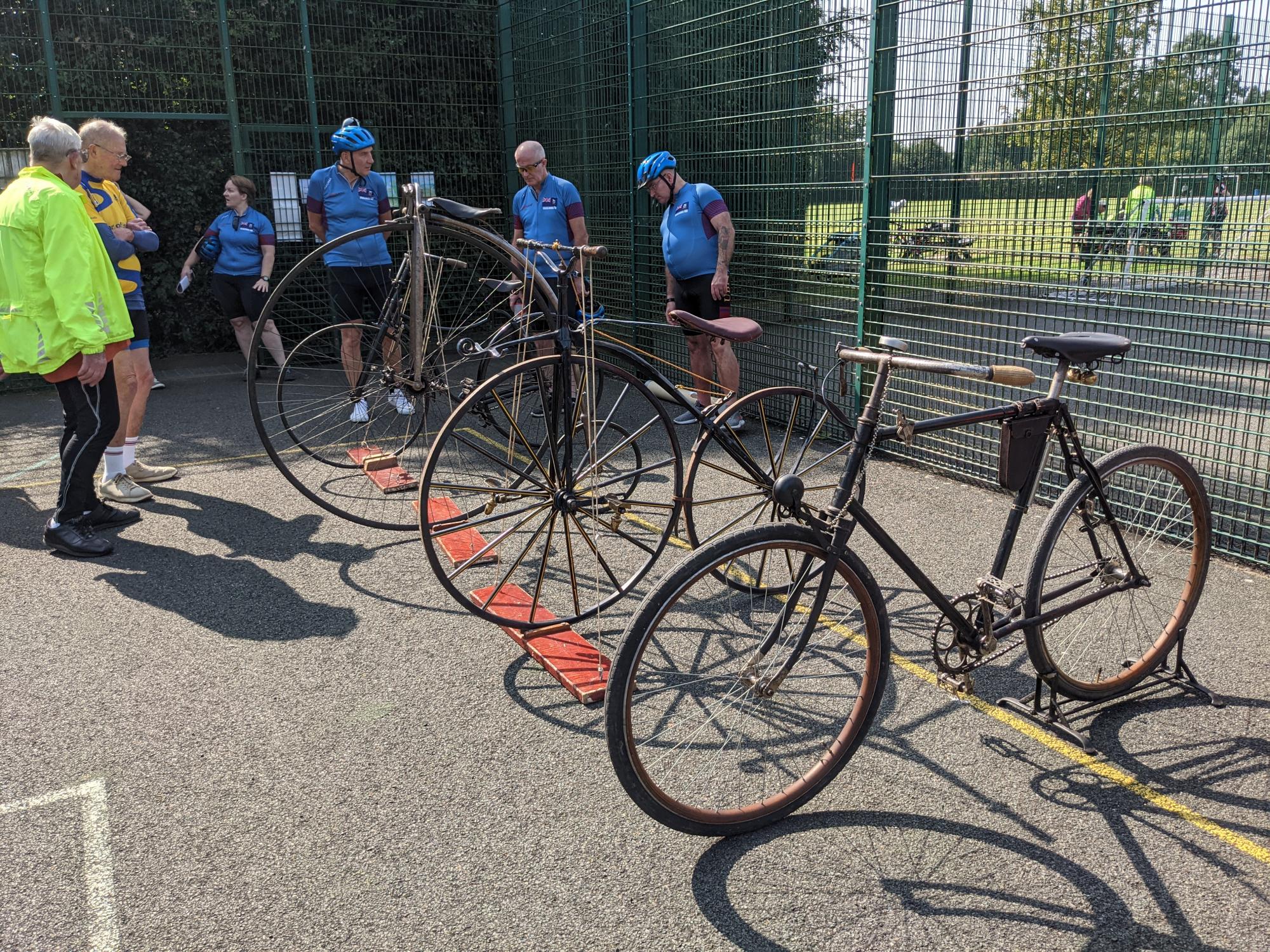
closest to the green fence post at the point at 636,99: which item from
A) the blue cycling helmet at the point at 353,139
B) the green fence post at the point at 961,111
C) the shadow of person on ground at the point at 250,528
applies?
the blue cycling helmet at the point at 353,139

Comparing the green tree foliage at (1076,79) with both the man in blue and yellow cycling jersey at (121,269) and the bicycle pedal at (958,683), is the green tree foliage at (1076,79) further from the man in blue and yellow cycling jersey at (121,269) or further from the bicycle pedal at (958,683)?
the man in blue and yellow cycling jersey at (121,269)

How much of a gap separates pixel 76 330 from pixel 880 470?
14.7ft

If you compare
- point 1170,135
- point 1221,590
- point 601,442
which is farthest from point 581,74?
point 1221,590

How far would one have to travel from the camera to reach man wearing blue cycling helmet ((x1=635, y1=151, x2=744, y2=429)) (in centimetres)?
677

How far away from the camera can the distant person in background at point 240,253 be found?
9086mm

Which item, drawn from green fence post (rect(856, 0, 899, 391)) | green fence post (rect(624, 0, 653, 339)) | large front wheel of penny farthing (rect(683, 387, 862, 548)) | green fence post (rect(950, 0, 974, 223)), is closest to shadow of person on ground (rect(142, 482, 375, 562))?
large front wheel of penny farthing (rect(683, 387, 862, 548))

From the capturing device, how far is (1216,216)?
4750mm

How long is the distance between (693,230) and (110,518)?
406cm

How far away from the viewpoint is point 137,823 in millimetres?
2848

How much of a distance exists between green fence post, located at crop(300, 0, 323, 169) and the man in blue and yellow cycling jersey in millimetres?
4027

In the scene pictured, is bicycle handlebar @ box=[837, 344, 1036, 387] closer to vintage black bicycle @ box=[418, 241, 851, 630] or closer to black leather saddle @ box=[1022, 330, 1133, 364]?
black leather saddle @ box=[1022, 330, 1133, 364]

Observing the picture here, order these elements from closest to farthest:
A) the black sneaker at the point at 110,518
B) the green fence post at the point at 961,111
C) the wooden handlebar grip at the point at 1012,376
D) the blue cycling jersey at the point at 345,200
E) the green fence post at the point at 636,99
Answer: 1. the wooden handlebar grip at the point at 1012,376
2. the black sneaker at the point at 110,518
3. the green fence post at the point at 961,111
4. the blue cycling jersey at the point at 345,200
5. the green fence post at the point at 636,99

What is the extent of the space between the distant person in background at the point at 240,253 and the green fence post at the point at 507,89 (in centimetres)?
278

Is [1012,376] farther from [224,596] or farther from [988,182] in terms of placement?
[224,596]
